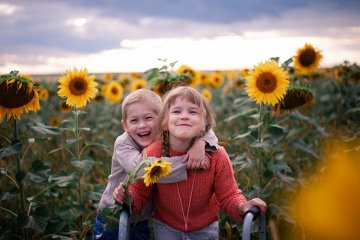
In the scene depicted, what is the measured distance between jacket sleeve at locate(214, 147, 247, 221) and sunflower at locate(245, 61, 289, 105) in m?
0.97

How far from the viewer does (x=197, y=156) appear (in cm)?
196

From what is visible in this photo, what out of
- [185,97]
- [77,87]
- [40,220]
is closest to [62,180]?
[40,220]

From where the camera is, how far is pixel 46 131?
9.32 feet

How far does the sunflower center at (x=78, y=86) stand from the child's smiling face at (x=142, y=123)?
2.92 feet

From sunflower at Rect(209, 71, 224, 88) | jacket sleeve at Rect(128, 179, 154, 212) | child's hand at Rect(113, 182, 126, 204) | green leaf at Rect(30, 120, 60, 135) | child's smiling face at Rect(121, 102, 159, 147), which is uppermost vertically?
sunflower at Rect(209, 71, 224, 88)

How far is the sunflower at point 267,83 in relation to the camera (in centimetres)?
294

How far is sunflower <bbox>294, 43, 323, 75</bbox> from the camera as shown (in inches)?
188

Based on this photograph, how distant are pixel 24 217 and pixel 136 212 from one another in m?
1.03

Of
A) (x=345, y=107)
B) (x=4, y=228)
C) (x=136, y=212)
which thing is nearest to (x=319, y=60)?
(x=345, y=107)

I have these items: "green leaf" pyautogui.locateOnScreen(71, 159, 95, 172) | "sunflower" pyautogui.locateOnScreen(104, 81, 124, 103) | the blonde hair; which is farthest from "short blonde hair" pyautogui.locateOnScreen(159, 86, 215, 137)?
"sunflower" pyautogui.locateOnScreen(104, 81, 124, 103)

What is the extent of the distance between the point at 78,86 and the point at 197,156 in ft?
4.97

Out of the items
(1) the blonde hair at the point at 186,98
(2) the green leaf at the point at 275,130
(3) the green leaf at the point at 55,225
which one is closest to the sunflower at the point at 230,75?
(2) the green leaf at the point at 275,130

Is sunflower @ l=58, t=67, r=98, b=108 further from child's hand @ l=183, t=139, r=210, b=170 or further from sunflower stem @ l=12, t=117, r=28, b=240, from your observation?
child's hand @ l=183, t=139, r=210, b=170

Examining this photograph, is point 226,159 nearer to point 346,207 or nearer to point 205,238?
point 205,238
